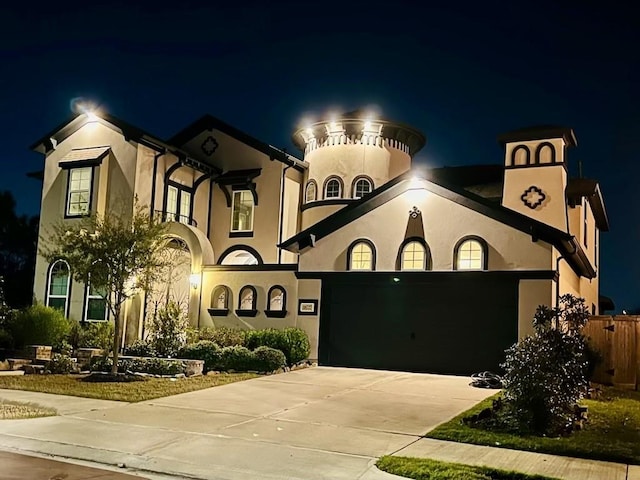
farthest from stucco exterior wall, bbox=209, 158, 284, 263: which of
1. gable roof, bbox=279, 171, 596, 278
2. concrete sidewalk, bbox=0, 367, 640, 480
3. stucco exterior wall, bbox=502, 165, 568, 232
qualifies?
concrete sidewalk, bbox=0, 367, 640, 480

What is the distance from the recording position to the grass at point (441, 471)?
27.3ft

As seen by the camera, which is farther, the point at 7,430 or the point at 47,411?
the point at 47,411

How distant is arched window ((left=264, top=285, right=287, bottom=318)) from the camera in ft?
74.1

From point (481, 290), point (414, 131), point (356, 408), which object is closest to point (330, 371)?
point (481, 290)

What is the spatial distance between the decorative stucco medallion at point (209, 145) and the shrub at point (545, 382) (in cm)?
1844

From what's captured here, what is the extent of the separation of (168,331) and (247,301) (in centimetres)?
387

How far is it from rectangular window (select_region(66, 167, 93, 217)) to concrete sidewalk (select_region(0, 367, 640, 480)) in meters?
10.9

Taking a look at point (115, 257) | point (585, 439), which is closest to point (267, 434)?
point (585, 439)

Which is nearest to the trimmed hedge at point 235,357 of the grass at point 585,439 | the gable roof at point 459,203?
the gable roof at point 459,203

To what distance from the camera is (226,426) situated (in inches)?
448

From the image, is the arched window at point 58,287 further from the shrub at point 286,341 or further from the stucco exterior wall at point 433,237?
the stucco exterior wall at point 433,237

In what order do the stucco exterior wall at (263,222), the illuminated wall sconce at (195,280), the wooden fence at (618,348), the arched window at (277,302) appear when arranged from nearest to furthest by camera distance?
the wooden fence at (618,348) < the arched window at (277,302) < the illuminated wall sconce at (195,280) < the stucco exterior wall at (263,222)

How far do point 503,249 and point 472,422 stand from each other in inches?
323

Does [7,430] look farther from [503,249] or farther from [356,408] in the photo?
[503,249]
